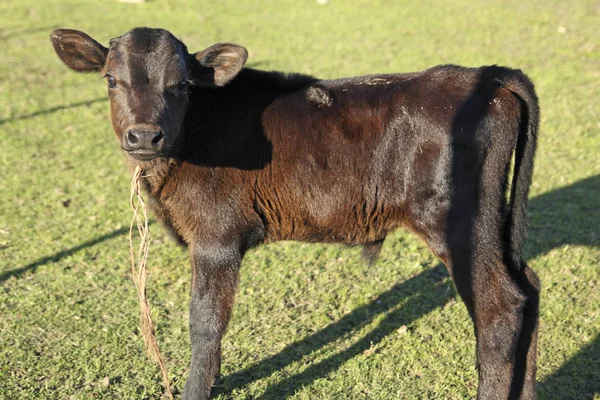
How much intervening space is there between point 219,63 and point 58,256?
110 inches

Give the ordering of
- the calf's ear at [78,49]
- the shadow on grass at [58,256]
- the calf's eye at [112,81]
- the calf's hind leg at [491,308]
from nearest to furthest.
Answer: the calf's hind leg at [491,308] < the calf's eye at [112,81] < the calf's ear at [78,49] < the shadow on grass at [58,256]

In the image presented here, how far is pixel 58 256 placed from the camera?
21.2ft

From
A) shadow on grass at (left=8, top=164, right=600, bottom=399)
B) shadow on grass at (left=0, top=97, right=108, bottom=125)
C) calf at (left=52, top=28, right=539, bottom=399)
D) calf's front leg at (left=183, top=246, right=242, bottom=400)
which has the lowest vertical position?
shadow on grass at (left=0, top=97, right=108, bottom=125)

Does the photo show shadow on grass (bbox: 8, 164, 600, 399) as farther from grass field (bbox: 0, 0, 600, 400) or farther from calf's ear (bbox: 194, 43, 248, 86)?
calf's ear (bbox: 194, 43, 248, 86)

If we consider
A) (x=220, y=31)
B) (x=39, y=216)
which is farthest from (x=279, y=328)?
(x=220, y=31)

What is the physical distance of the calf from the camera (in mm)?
4336

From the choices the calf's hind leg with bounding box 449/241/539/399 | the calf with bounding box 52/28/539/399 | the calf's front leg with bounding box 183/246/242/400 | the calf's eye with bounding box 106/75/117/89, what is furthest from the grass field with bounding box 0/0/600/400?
the calf's eye with bounding box 106/75/117/89

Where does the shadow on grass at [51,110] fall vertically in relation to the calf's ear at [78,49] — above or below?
below

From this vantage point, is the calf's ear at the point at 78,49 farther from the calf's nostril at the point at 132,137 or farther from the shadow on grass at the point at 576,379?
the shadow on grass at the point at 576,379

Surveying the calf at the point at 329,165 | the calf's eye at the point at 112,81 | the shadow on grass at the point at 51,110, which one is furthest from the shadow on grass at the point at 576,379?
the shadow on grass at the point at 51,110

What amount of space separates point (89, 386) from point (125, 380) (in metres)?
0.24

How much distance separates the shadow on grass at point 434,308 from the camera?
4863mm

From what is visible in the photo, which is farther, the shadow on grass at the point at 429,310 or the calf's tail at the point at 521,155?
the shadow on grass at the point at 429,310

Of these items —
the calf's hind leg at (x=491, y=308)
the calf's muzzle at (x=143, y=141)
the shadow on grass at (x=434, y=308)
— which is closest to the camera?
the calf's muzzle at (x=143, y=141)
